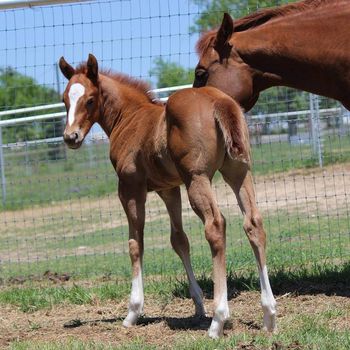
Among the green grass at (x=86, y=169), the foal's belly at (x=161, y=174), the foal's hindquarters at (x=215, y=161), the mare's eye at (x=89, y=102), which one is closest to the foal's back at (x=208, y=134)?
the foal's hindquarters at (x=215, y=161)

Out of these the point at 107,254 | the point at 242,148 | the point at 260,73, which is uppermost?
the point at 260,73

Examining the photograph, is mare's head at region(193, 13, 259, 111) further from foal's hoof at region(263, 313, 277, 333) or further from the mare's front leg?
foal's hoof at region(263, 313, 277, 333)

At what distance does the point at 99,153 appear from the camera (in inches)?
695

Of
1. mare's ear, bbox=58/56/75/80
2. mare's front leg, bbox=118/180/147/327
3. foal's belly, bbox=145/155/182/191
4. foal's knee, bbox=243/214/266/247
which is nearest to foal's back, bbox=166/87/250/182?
foal's belly, bbox=145/155/182/191

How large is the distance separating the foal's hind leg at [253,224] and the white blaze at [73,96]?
54.5 inches

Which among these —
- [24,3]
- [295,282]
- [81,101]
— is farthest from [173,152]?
[24,3]

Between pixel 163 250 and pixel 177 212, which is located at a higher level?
pixel 177 212

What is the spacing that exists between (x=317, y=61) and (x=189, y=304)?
2.34m

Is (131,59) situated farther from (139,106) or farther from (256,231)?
(256,231)

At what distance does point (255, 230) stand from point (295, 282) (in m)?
1.66

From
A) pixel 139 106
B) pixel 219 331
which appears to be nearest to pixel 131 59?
pixel 139 106

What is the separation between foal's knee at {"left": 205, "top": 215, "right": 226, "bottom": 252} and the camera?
5172 millimetres

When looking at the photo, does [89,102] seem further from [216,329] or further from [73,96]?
[216,329]

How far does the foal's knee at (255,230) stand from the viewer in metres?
5.30
